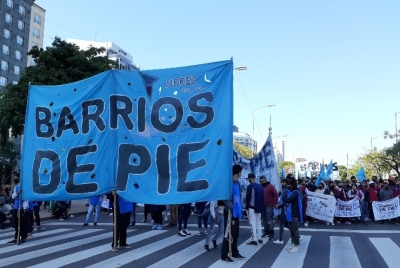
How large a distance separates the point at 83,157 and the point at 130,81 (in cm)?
186

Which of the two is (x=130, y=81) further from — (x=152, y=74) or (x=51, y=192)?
(x=51, y=192)

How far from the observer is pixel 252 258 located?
8.41 meters

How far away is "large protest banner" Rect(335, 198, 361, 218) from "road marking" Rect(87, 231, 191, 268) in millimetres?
7793

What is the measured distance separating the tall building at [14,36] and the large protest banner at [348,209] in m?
57.3

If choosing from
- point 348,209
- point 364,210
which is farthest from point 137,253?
point 364,210

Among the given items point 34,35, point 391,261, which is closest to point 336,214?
point 391,261

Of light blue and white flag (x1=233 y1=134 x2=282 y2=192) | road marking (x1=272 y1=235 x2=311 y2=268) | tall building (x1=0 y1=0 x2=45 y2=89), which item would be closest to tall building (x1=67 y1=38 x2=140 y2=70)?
tall building (x1=0 y1=0 x2=45 y2=89)

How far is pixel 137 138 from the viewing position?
27.0 ft

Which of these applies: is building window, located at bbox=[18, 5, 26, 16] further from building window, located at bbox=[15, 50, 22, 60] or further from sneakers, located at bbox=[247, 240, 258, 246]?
sneakers, located at bbox=[247, 240, 258, 246]

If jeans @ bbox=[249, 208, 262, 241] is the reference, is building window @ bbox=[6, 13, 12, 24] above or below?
above

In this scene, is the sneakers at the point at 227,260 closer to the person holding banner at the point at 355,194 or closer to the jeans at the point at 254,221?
the jeans at the point at 254,221

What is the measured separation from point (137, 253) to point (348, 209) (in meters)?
10.3

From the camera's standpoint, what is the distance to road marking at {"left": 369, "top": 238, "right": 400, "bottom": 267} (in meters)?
8.15

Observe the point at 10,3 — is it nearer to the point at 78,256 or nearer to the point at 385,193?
the point at 385,193
